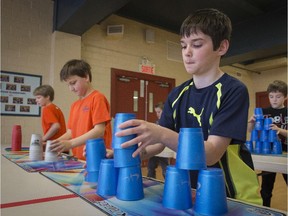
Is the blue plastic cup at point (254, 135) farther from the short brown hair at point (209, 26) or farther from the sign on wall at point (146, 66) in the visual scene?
the sign on wall at point (146, 66)

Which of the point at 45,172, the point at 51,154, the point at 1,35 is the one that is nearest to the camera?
the point at 45,172

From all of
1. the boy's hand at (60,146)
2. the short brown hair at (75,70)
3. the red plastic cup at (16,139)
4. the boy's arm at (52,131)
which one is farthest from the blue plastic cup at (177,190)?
the boy's arm at (52,131)

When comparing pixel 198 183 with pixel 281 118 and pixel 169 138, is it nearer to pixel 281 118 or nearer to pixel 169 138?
pixel 169 138

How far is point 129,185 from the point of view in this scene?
69 cm

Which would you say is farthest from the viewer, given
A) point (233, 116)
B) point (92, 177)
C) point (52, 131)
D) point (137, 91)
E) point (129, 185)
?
point (137, 91)

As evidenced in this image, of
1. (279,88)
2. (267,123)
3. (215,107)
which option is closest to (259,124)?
(267,123)

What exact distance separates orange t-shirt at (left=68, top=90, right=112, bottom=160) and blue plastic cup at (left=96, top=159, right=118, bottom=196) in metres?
0.75

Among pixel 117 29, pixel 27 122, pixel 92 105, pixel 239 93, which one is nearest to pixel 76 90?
pixel 92 105

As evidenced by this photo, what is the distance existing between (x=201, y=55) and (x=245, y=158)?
0.40 meters

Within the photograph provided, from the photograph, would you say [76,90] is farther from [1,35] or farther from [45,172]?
[1,35]

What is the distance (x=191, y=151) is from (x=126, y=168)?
199mm

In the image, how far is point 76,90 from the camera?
1628mm

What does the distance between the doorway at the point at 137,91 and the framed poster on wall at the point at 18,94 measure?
4.43 ft

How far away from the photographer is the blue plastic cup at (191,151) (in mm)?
602
